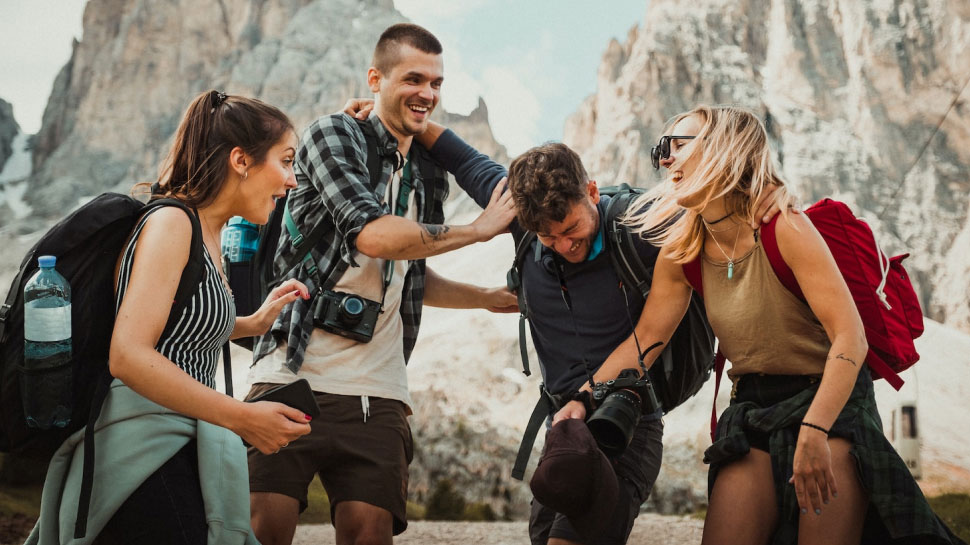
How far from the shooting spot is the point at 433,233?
3.67 metres

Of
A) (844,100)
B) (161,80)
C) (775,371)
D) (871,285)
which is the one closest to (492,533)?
(775,371)

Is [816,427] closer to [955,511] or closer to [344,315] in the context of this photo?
[344,315]

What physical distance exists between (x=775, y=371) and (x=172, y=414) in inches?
77.0

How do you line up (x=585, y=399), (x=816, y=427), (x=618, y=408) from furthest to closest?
(x=585, y=399) → (x=618, y=408) → (x=816, y=427)

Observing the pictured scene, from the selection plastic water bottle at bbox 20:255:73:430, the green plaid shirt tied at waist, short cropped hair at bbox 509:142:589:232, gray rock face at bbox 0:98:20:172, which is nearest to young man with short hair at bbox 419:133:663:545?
short cropped hair at bbox 509:142:589:232

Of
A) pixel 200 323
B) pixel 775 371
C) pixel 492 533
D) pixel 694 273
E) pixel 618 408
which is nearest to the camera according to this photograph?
pixel 200 323

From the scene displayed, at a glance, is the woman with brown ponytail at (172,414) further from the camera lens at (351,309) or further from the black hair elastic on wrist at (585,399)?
the black hair elastic on wrist at (585,399)

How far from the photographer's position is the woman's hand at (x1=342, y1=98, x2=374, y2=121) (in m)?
4.10

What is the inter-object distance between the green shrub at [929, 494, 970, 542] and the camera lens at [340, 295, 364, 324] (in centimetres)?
649

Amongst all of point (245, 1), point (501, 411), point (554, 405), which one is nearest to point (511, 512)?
point (501, 411)

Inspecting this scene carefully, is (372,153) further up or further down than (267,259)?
further up

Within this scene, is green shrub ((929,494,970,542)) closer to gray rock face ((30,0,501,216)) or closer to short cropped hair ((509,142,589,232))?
short cropped hair ((509,142,589,232))

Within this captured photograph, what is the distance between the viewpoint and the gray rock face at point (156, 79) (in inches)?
2259

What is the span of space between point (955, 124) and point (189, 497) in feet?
104
